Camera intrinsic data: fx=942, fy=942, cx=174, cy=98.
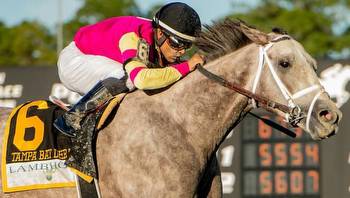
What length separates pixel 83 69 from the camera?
225 inches

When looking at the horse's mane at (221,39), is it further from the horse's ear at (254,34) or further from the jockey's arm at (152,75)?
the jockey's arm at (152,75)

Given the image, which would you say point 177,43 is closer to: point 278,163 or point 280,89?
point 280,89

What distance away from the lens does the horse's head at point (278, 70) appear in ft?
16.4

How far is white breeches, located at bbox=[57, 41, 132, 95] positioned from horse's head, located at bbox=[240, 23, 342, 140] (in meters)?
0.85

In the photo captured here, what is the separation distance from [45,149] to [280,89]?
1.41 meters

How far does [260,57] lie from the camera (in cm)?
516

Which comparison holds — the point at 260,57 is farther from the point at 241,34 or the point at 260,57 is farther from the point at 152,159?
the point at 152,159

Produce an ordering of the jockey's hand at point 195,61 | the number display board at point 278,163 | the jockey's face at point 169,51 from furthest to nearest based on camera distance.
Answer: the number display board at point 278,163, the jockey's face at point 169,51, the jockey's hand at point 195,61

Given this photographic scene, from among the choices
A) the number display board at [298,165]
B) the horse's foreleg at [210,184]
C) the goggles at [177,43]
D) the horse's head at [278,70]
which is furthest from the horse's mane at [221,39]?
the number display board at [298,165]

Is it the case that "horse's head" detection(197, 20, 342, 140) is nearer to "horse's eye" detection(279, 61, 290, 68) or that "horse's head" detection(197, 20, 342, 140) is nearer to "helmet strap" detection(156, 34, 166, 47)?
"horse's eye" detection(279, 61, 290, 68)

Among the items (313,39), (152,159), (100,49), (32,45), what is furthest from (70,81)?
(32,45)

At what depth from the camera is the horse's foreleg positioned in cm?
531

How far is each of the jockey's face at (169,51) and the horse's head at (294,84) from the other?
1.64ft

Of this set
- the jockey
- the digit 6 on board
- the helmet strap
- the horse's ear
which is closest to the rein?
the jockey
